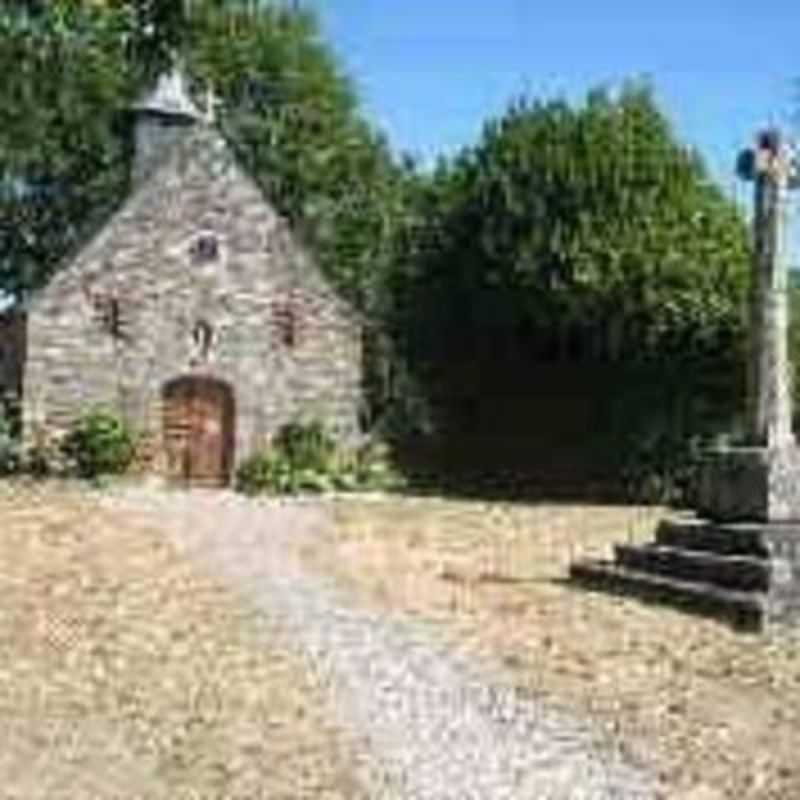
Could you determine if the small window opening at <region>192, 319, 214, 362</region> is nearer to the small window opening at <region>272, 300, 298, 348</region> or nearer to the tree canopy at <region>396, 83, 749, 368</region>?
the small window opening at <region>272, 300, 298, 348</region>

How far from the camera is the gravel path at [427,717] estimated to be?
35.4 ft

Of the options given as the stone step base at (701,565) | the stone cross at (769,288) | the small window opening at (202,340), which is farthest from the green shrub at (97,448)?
the stone cross at (769,288)

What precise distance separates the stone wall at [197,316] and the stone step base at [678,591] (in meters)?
18.1

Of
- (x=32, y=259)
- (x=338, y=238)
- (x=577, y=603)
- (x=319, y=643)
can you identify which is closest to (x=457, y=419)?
(x=338, y=238)

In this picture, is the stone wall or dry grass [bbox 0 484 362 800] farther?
the stone wall

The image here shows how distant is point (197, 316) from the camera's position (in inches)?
1510

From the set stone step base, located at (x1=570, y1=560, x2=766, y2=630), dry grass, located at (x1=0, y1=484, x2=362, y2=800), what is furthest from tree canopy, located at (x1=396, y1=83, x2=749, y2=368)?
dry grass, located at (x1=0, y1=484, x2=362, y2=800)

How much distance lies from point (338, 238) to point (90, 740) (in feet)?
132

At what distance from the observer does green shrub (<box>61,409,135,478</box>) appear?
36125 mm

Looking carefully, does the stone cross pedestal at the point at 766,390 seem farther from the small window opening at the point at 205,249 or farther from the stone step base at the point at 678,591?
the small window opening at the point at 205,249

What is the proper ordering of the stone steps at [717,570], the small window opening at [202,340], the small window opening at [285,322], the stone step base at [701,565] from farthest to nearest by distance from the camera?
the small window opening at [285,322] < the small window opening at [202,340] < the stone step base at [701,565] < the stone steps at [717,570]

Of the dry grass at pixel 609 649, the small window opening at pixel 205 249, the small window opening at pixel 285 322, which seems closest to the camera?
the dry grass at pixel 609 649

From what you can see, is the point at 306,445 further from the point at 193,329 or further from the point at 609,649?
the point at 609,649

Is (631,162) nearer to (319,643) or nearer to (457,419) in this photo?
(457,419)
